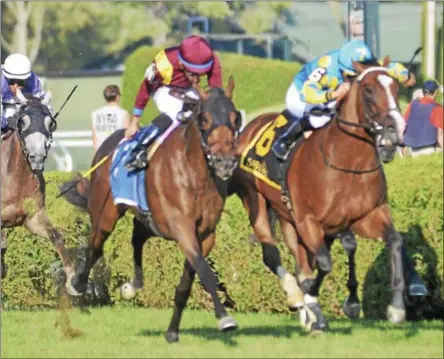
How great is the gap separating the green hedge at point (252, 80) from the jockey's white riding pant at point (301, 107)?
14.3 metres

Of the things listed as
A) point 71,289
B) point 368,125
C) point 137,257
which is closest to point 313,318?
point 368,125

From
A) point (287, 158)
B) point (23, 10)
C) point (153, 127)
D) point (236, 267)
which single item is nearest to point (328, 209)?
point (287, 158)

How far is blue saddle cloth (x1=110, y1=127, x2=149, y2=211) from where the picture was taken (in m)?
9.20

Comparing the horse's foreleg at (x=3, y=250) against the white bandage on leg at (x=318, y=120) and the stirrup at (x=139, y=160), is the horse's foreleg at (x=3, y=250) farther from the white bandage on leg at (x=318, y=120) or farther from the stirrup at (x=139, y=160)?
the white bandage on leg at (x=318, y=120)

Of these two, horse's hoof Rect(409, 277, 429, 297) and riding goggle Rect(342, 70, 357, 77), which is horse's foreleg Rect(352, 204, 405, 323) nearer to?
horse's hoof Rect(409, 277, 429, 297)

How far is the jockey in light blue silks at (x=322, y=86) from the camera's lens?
898 cm

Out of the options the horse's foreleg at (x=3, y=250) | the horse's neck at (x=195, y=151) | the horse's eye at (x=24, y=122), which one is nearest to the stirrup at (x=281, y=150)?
the horse's neck at (x=195, y=151)

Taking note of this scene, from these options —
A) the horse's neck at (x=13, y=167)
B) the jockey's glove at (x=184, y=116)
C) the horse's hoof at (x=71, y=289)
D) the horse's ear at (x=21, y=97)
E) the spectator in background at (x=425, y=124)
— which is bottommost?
the spectator in background at (x=425, y=124)

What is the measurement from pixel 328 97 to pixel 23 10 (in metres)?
35.9

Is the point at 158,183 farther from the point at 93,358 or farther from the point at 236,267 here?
the point at 236,267

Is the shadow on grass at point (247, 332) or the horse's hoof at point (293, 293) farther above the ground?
the horse's hoof at point (293, 293)

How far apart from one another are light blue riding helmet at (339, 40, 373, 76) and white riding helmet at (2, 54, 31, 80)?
2.85 metres

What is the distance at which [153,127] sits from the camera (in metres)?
9.27

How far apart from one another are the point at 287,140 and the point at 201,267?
1.51 m
